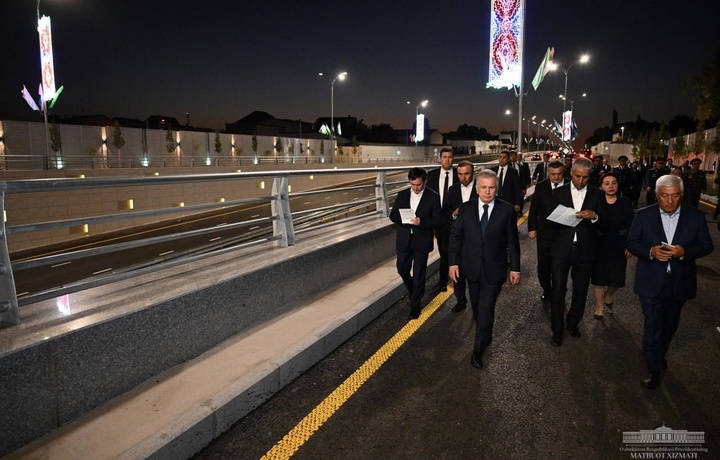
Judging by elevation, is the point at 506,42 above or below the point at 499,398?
above

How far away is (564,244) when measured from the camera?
524cm

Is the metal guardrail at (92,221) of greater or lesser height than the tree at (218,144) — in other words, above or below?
below

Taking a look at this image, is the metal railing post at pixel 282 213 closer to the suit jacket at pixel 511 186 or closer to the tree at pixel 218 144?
the suit jacket at pixel 511 186

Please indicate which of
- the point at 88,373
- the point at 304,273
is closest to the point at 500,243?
the point at 304,273

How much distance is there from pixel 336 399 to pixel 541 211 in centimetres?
369

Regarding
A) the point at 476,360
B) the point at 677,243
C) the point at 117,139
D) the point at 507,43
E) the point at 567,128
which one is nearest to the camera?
the point at 677,243

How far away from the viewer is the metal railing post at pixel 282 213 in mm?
5867

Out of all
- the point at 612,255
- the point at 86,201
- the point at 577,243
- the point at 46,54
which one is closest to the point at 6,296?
the point at 577,243

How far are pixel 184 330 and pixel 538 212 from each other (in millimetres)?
4397

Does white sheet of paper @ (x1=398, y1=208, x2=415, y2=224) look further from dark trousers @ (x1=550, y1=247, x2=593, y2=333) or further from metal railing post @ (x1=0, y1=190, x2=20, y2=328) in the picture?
metal railing post @ (x1=0, y1=190, x2=20, y2=328)

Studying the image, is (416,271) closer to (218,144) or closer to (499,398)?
(499,398)

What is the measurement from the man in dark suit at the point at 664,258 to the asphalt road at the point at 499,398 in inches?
16.0

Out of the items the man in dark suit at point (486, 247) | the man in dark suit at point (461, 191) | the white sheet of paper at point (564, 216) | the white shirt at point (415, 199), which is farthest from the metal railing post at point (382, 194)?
the man in dark suit at point (486, 247)

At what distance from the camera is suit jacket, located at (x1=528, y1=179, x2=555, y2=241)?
611 cm
